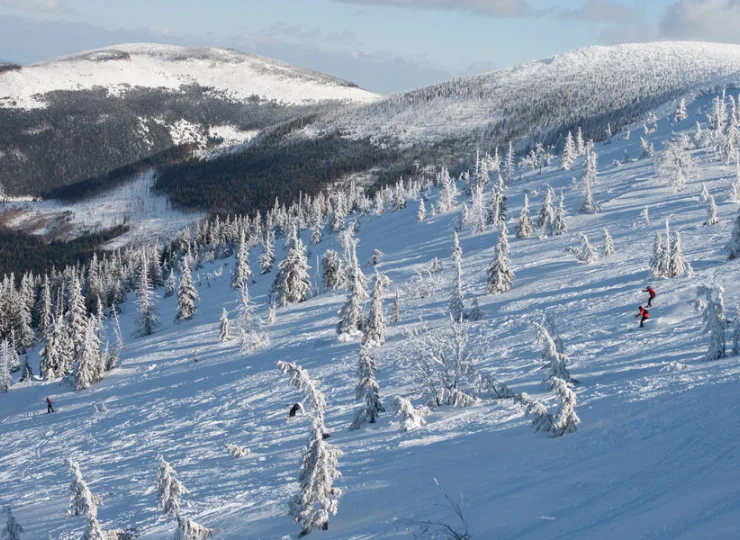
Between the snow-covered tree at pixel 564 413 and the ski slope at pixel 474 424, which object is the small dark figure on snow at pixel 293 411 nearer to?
the ski slope at pixel 474 424

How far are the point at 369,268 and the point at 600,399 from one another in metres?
44.9

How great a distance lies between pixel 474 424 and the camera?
2006cm

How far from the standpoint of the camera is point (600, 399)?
19234mm

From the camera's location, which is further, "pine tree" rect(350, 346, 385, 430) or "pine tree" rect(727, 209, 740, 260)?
"pine tree" rect(727, 209, 740, 260)

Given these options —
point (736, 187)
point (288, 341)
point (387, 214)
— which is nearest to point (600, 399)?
point (288, 341)

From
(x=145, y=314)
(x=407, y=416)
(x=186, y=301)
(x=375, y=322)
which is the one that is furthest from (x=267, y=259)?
(x=407, y=416)

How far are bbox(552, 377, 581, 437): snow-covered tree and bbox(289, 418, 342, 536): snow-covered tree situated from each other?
6103mm

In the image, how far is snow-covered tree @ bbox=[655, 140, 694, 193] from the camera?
58.6 metres

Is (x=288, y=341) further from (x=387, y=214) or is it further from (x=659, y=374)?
(x=387, y=214)

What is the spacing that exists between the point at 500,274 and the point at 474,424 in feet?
73.3

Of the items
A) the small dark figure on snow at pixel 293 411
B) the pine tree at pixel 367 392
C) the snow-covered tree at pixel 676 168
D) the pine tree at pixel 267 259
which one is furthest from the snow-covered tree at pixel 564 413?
the pine tree at pixel 267 259

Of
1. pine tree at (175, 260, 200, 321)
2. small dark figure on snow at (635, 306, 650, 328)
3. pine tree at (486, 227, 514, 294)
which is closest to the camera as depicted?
small dark figure on snow at (635, 306, 650, 328)

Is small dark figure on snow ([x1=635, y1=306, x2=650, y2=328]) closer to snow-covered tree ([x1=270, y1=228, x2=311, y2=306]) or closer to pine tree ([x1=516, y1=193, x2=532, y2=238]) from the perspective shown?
pine tree ([x1=516, y1=193, x2=532, y2=238])

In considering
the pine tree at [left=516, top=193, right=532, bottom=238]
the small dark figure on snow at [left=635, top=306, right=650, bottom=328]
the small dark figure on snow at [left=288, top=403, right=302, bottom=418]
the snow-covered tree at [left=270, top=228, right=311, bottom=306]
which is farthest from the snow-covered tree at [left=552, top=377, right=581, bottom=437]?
the snow-covered tree at [left=270, top=228, right=311, bottom=306]
